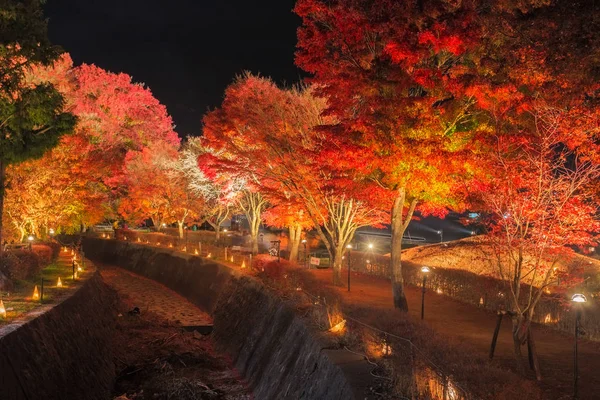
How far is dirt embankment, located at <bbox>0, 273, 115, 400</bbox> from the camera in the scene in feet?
33.6

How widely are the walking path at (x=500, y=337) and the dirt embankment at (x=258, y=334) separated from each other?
9.16ft

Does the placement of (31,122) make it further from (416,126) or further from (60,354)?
(416,126)

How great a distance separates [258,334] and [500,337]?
8013 mm

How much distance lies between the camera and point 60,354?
12.5m

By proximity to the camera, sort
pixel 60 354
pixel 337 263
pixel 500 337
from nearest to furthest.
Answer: pixel 60 354, pixel 500 337, pixel 337 263

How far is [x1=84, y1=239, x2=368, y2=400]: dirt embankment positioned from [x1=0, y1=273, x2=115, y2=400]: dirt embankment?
4526mm

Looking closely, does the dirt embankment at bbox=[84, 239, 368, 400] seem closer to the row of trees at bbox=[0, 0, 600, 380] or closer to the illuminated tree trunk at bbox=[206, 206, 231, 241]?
the row of trees at bbox=[0, 0, 600, 380]

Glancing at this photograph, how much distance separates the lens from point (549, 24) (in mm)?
9820

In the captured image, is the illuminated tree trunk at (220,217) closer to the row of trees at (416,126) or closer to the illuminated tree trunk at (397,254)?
the row of trees at (416,126)

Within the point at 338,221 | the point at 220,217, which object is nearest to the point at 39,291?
the point at 338,221

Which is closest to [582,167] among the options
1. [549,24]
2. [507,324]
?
[549,24]

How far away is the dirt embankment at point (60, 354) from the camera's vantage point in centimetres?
1024

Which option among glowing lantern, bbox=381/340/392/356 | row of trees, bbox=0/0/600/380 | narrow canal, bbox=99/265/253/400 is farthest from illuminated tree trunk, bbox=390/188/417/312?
glowing lantern, bbox=381/340/392/356

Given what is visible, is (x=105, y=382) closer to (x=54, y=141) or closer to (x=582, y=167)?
(x=54, y=141)
